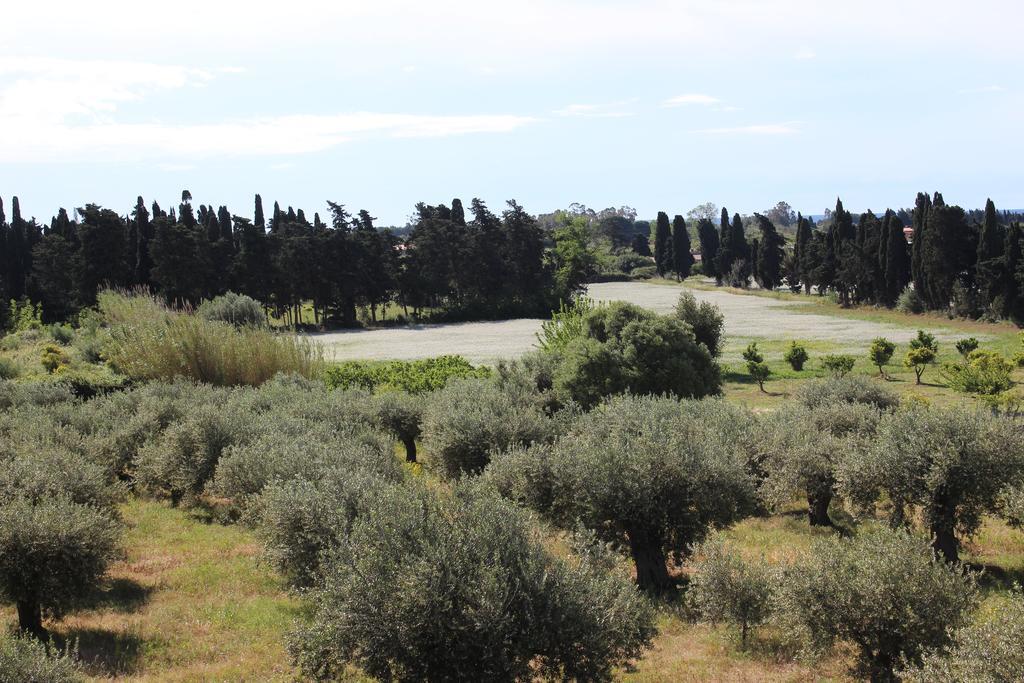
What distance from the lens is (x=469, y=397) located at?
872 inches

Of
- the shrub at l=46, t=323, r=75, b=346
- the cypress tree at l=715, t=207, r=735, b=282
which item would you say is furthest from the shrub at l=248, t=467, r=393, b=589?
the cypress tree at l=715, t=207, r=735, b=282

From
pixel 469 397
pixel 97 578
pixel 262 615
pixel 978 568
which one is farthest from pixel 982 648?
pixel 469 397

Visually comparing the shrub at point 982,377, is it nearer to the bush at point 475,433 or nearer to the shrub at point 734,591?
the bush at point 475,433

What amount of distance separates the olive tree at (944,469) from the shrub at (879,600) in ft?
13.2

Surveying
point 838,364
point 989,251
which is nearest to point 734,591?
point 838,364

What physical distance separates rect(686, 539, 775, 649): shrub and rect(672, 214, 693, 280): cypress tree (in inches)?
4189

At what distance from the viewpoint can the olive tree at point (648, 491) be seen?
43.7ft

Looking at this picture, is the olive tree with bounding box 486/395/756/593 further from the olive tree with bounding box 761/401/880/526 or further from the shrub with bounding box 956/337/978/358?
the shrub with bounding box 956/337/978/358

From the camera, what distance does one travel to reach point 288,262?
2827 inches

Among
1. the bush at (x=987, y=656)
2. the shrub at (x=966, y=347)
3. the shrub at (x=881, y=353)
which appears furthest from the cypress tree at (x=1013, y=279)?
the bush at (x=987, y=656)

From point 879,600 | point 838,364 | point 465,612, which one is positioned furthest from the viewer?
point 838,364

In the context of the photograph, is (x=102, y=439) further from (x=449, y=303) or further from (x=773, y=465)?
(x=449, y=303)

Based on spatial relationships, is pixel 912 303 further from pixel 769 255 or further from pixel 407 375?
pixel 407 375

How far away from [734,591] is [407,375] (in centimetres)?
2740
